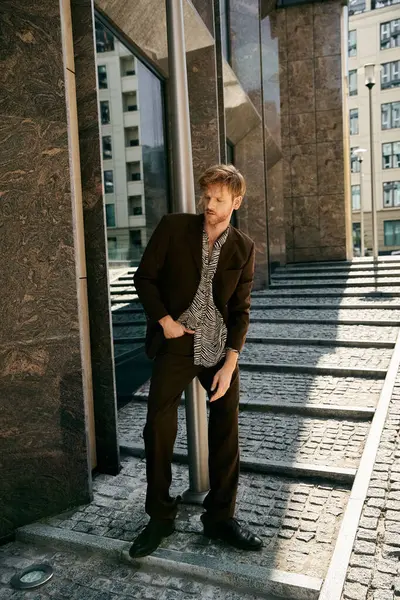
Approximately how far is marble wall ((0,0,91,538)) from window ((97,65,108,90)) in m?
2.44

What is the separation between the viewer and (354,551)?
126 inches

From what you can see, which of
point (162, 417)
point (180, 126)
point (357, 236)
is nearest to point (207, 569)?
point (162, 417)

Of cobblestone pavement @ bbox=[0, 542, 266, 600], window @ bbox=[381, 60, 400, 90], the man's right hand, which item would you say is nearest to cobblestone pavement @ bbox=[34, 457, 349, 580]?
cobblestone pavement @ bbox=[0, 542, 266, 600]

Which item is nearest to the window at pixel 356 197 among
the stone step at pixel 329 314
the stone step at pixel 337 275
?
the stone step at pixel 337 275

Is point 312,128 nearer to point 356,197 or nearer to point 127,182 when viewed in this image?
point 127,182

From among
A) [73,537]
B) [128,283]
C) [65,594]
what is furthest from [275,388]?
[65,594]

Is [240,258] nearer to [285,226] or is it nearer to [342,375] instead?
[342,375]

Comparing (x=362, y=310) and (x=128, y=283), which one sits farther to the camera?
(x=362, y=310)

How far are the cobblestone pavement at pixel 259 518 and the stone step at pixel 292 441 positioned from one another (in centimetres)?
20

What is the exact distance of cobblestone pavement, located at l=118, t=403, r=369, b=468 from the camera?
4.65m

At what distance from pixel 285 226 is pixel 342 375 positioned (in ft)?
47.4

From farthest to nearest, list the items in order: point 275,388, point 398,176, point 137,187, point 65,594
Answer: point 398,176
point 137,187
point 275,388
point 65,594

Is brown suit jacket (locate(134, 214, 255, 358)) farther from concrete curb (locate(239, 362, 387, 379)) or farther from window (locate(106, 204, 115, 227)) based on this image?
concrete curb (locate(239, 362, 387, 379))

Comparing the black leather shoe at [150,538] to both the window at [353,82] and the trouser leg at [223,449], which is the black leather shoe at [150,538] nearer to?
the trouser leg at [223,449]
